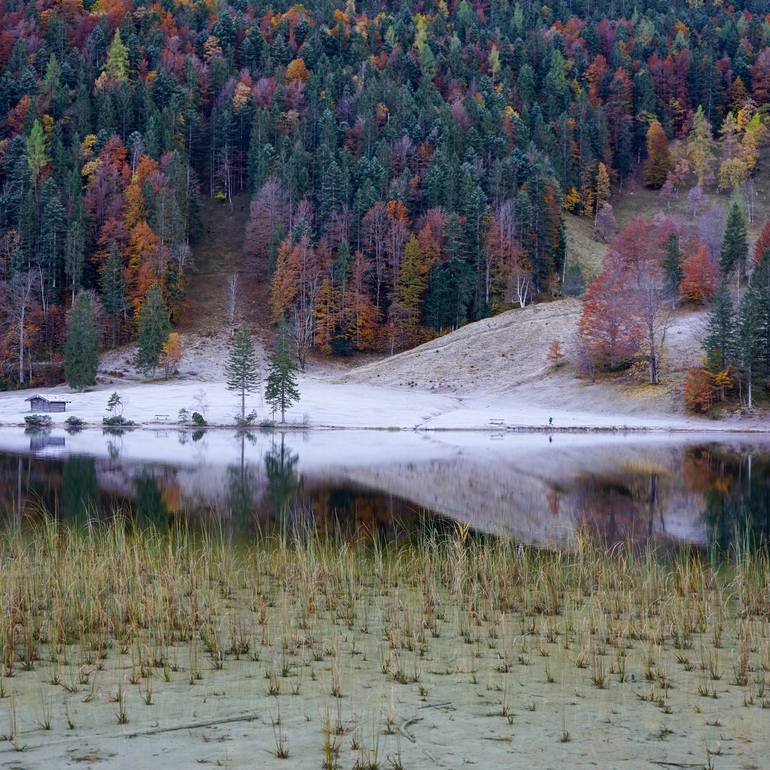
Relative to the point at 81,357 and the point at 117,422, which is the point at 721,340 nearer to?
the point at 117,422

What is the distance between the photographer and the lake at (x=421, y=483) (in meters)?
26.1

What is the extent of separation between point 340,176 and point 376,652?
386 feet

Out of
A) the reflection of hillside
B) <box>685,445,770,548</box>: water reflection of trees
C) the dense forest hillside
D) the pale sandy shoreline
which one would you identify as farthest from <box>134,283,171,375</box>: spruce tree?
<box>685,445,770,548</box>: water reflection of trees

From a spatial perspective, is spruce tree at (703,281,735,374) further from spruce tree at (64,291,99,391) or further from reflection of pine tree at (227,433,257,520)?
spruce tree at (64,291,99,391)

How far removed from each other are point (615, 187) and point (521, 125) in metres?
27.5

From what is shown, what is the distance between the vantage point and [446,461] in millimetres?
44875

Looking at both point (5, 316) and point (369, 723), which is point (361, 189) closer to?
point (5, 316)

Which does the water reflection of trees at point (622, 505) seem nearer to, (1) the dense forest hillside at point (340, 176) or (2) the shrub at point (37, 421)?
(1) the dense forest hillside at point (340, 176)

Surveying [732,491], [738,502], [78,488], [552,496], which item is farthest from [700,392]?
[78,488]

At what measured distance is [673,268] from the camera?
98438mm

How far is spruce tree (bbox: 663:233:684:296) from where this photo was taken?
9738 centimetres

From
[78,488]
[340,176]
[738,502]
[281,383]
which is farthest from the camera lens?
[340,176]

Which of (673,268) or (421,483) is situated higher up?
(673,268)

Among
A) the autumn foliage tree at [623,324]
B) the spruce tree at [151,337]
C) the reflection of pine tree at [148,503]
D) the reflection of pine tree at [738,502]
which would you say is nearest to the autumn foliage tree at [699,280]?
the autumn foliage tree at [623,324]
